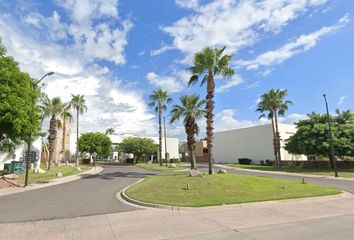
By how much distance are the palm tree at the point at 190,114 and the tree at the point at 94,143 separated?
3308cm

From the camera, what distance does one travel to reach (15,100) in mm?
19172

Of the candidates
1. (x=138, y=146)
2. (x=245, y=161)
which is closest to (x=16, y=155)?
(x=138, y=146)

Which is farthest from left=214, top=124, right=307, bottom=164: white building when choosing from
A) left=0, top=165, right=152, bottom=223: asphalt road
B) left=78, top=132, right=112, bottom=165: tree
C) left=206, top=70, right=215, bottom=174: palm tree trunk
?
left=0, top=165, right=152, bottom=223: asphalt road

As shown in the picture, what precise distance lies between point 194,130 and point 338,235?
878 inches

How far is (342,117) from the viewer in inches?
1490

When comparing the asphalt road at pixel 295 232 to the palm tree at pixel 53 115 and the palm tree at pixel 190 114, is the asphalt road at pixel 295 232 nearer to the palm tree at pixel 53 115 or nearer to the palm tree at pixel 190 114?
the palm tree at pixel 190 114

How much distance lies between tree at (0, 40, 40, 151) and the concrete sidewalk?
11.4 meters

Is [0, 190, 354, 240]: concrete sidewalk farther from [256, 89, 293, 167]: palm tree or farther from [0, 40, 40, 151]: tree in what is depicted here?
[256, 89, 293, 167]: palm tree

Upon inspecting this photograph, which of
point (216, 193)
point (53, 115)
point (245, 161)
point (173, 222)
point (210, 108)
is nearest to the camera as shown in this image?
point (173, 222)

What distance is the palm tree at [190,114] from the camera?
29.9 metres

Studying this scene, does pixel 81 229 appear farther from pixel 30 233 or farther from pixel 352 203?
pixel 352 203

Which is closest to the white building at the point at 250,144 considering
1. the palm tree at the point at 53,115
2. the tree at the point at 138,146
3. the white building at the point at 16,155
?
the tree at the point at 138,146

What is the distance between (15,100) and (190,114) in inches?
654

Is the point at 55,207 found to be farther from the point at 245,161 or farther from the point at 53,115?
the point at 245,161
